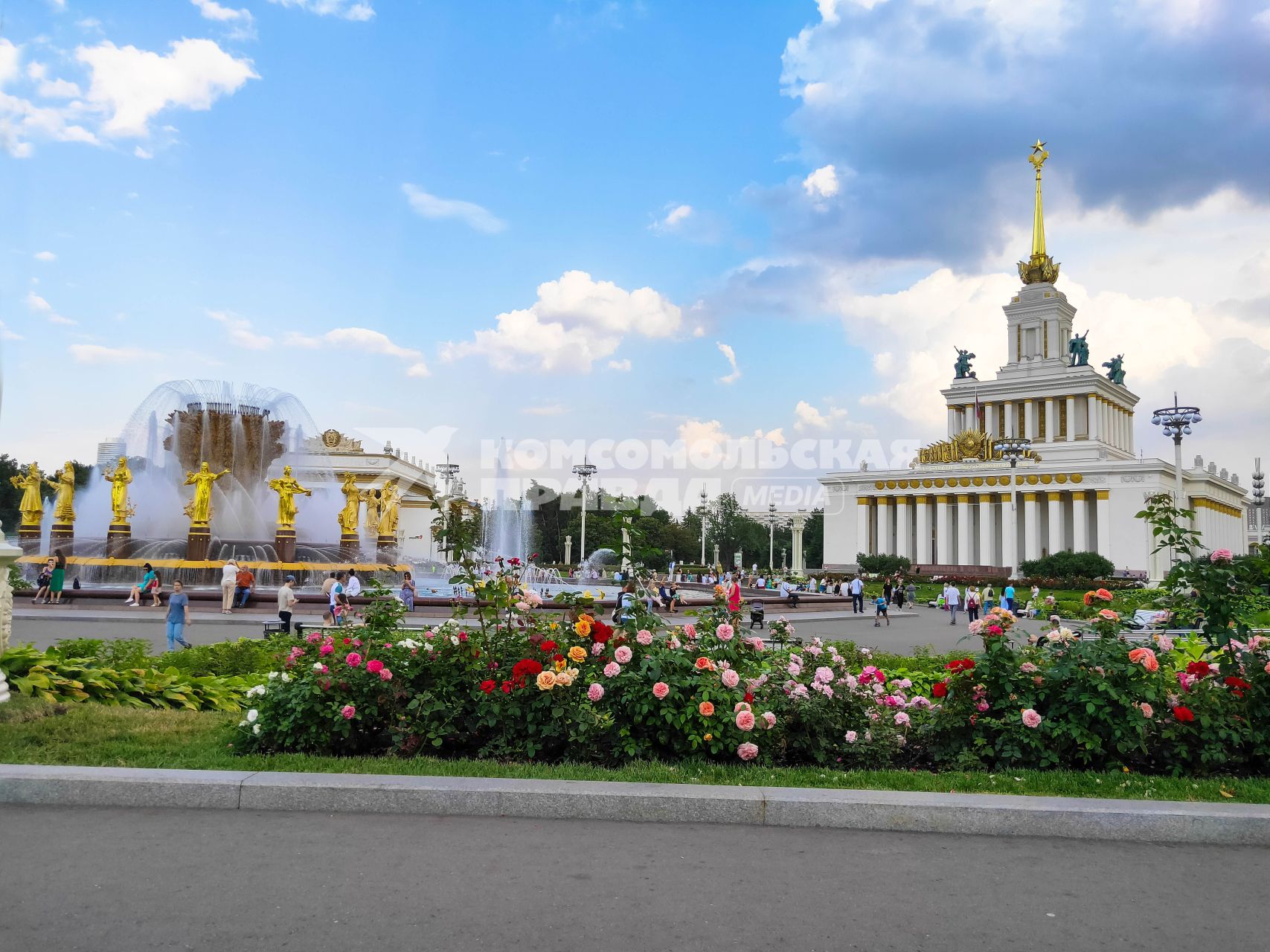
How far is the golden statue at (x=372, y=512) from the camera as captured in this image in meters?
36.2

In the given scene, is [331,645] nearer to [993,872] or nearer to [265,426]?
[993,872]

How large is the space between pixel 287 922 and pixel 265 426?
3136 centimetres

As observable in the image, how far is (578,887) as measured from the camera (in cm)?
446

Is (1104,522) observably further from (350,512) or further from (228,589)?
(228,589)

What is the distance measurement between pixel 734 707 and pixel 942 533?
68774 mm

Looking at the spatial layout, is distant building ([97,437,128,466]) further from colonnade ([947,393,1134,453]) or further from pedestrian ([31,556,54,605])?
colonnade ([947,393,1134,453])

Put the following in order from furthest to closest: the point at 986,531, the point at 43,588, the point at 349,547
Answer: the point at 986,531
the point at 349,547
the point at 43,588

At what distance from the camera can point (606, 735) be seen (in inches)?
257

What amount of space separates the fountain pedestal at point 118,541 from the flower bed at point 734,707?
80.7 feet

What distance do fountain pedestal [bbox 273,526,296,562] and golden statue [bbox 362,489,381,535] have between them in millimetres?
6845

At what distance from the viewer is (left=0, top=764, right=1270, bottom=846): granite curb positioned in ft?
17.5

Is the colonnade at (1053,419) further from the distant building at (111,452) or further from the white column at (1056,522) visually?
the distant building at (111,452)

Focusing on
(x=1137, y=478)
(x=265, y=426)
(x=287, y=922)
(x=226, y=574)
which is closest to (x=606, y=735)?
(x=287, y=922)

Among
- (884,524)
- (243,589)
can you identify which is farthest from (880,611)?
(884,524)
